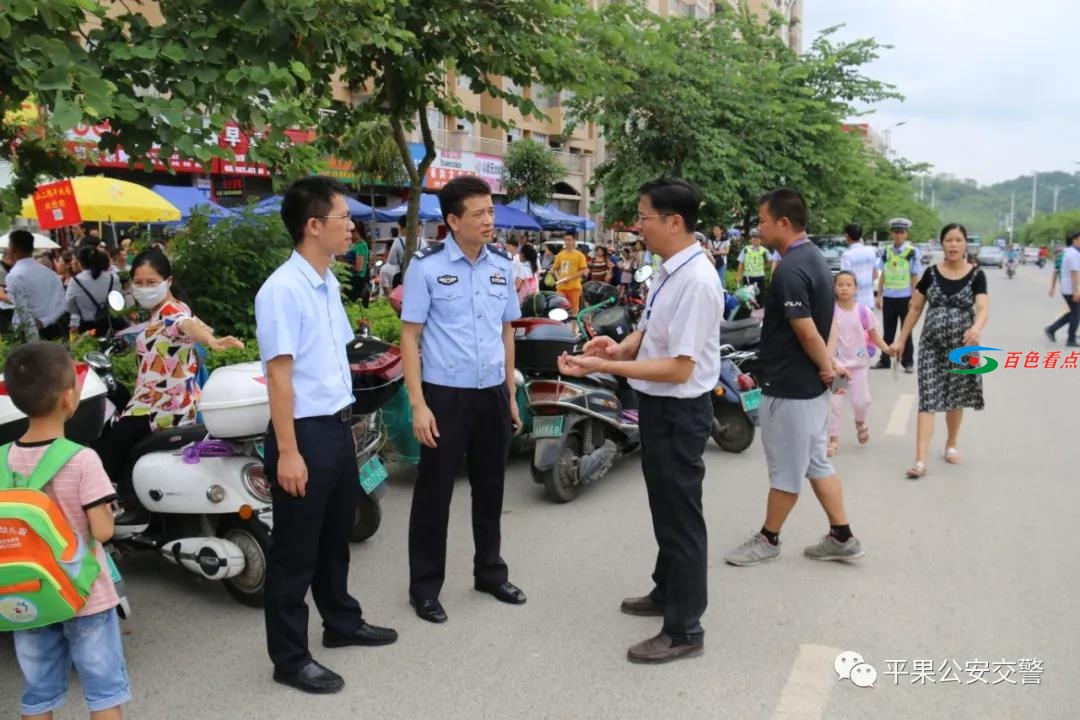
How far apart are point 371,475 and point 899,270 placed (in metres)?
A: 8.03

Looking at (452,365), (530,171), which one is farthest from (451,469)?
(530,171)

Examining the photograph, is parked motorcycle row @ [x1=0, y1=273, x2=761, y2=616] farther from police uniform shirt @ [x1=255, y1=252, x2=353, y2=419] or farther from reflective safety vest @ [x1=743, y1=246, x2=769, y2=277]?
reflective safety vest @ [x1=743, y1=246, x2=769, y2=277]

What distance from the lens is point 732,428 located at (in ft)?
21.6

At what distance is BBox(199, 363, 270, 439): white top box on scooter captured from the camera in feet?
11.7

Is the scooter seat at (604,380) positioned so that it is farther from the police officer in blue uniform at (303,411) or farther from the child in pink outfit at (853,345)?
the police officer in blue uniform at (303,411)

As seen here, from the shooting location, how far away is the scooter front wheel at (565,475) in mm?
5180

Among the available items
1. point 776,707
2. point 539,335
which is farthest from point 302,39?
point 776,707

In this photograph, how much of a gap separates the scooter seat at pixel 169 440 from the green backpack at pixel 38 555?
1.50 m

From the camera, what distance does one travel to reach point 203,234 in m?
6.81

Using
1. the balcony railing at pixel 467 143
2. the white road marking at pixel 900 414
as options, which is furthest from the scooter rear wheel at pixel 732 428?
the balcony railing at pixel 467 143

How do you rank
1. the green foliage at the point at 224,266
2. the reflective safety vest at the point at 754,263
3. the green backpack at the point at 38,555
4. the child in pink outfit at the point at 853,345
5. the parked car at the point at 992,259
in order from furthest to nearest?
the parked car at the point at 992,259 → the reflective safety vest at the point at 754,263 → the green foliage at the point at 224,266 → the child in pink outfit at the point at 853,345 → the green backpack at the point at 38,555

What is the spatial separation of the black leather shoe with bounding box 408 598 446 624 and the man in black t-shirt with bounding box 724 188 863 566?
150 cm

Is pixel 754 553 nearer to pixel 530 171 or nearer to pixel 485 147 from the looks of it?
pixel 530 171

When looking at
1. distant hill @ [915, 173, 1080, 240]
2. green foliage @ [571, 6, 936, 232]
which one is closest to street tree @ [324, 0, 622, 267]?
green foliage @ [571, 6, 936, 232]
